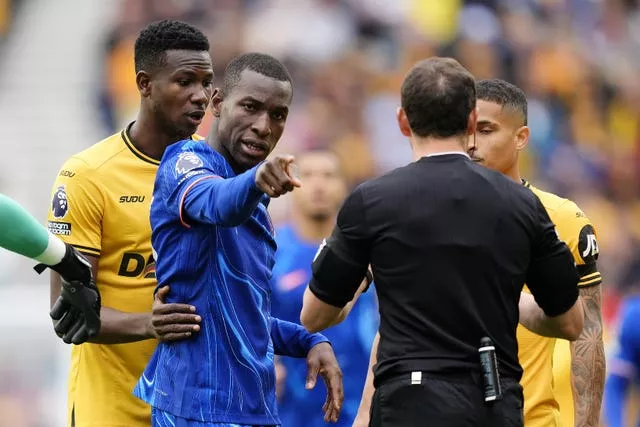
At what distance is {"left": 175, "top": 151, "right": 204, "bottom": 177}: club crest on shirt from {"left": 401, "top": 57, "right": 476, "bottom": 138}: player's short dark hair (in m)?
0.82

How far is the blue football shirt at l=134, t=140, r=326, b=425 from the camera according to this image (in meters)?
4.98

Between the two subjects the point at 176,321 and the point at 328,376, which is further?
the point at 328,376

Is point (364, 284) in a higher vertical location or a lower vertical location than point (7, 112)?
lower

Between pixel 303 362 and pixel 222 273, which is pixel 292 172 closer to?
pixel 222 273

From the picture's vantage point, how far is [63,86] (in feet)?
51.4

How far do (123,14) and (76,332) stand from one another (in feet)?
34.5

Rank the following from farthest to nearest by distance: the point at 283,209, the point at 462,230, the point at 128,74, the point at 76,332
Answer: the point at 128,74 < the point at 283,209 < the point at 76,332 < the point at 462,230

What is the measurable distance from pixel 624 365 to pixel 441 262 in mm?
2615

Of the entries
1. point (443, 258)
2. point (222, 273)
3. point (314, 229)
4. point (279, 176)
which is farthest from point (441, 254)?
point (314, 229)

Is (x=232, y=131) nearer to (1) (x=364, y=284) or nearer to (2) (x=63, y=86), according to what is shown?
(1) (x=364, y=284)

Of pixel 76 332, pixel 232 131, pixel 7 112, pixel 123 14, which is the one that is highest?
pixel 123 14

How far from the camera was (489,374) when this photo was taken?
446 centimetres

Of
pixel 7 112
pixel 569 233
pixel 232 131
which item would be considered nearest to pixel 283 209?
pixel 7 112

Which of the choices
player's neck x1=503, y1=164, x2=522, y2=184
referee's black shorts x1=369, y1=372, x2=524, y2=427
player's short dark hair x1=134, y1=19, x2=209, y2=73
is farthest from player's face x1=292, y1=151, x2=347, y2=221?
referee's black shorts x1=369, y1=372, x2=524, y2=427
